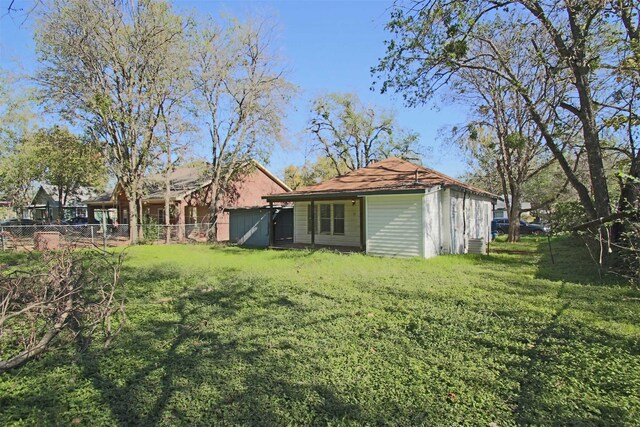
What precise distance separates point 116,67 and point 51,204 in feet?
98.7

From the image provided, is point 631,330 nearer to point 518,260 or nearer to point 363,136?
point 518,260

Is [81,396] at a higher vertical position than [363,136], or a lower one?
lower

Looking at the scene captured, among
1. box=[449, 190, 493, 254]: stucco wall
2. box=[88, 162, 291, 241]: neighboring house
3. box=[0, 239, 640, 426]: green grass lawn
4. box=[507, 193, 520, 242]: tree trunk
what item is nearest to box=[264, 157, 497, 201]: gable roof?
box=[449, 190, 493, 254]: stucco wall

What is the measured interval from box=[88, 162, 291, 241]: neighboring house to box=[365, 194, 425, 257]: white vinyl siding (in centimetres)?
1179

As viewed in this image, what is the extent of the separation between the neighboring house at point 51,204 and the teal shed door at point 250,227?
1071 inches

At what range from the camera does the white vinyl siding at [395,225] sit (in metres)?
12.3

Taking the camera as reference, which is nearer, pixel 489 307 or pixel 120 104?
pixel 489 307

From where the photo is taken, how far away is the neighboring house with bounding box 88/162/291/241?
23.8 metres

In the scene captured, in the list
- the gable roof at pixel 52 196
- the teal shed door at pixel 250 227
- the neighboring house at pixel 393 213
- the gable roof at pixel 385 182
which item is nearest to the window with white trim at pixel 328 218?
the neighboring house at pixel 393 213

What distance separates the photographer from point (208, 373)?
3713mm

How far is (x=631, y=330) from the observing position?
4.81 metres

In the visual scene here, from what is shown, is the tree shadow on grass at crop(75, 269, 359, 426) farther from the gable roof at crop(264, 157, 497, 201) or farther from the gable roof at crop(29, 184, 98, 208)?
the gable roof at crop(29, 184, 98, 208)

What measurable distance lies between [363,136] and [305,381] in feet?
95.1

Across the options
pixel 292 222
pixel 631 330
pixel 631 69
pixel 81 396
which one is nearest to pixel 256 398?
pixel 81 396
